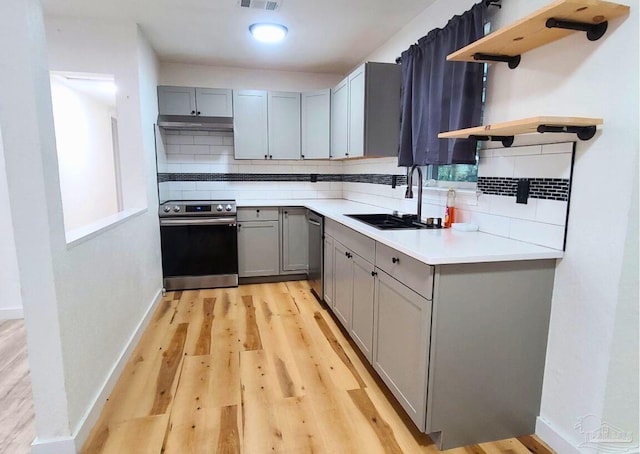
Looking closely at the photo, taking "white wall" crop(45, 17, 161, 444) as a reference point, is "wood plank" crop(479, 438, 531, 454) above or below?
below

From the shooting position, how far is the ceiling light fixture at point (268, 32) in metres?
Answer: 3.01

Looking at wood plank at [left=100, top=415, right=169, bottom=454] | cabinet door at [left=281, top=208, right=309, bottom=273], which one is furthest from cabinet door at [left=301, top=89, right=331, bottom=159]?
wood plank at [left=100, top=415, right=169, bottom=454]

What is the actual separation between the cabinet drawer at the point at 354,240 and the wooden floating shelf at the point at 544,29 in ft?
3.61

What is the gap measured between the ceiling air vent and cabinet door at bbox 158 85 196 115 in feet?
5.16

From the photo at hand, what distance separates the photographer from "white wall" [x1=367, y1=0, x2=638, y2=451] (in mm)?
1379

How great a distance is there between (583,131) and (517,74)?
0.58 meters

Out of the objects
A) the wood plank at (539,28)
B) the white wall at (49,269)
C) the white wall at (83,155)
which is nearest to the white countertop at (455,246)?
the wood plank at (539,28)

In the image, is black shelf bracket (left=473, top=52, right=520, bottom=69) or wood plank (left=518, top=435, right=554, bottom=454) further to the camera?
black shelf bracket (left=473, top=52, right=520, bottom=69)

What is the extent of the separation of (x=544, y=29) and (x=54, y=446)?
274 cm

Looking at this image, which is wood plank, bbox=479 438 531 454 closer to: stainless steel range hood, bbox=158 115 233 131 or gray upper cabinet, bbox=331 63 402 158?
gray upper cabinet, bbox=331 63 402 158

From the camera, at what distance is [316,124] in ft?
13.8

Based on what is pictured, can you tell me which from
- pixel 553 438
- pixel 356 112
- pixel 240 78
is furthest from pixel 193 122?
pixel 553 438

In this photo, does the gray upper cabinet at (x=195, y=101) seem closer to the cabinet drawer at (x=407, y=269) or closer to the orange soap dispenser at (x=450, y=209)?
the orange soap dispenser at (x=450, y=209)

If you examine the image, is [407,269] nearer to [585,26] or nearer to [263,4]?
[585,26]
